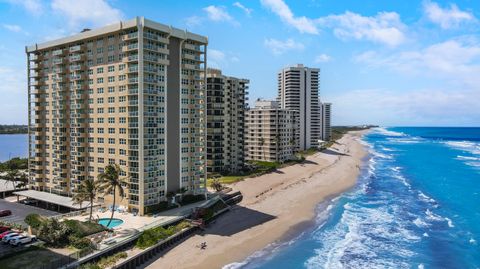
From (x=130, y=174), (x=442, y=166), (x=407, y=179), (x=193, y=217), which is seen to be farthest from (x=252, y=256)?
(x=442, y=166)

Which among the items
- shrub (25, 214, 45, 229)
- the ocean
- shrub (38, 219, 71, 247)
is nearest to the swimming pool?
shrub (38, 219, 71, 247)

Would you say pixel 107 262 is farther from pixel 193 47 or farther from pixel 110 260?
pixel 193 47

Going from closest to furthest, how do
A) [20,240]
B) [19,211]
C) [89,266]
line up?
[89,266]
[20,240]
[19,211]

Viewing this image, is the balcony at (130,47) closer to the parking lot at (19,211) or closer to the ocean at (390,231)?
the parking lot at (19,211)

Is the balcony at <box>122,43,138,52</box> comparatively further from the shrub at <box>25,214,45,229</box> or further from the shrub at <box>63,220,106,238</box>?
the shrub at <box>25,214,45,229</box>

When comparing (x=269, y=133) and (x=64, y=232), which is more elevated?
(x=269, y=133)

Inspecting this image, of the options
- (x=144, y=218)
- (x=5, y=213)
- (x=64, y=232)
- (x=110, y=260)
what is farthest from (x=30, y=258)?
(x=5, y=213)
